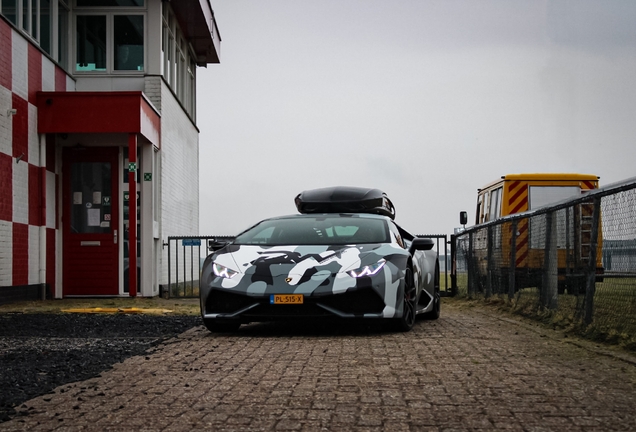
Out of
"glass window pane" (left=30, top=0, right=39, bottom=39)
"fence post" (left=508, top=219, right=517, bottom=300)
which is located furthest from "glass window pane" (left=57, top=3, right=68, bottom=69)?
"fence post" (left=508, top=219, right=517, bottom=300)

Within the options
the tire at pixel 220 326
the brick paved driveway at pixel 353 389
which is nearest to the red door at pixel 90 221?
the tire at pixel 220 326

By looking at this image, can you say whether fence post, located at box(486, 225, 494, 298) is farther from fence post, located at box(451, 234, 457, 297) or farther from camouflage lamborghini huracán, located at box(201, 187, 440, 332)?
camouflage lamborghini huracán, located at box(201, 187, 440, 332)

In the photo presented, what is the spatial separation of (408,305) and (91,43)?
12667 mm

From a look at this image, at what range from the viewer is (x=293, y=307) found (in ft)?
28.4

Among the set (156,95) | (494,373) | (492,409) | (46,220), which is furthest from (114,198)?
(492,409)

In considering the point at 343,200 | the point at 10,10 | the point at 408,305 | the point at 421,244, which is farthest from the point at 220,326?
the point at 10,10

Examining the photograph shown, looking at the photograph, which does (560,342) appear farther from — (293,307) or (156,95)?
(156,95)

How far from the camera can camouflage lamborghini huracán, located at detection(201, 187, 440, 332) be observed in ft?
28.4

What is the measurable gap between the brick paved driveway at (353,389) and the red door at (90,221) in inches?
403

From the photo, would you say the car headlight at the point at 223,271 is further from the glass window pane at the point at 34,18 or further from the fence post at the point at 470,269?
the glass window pane at the point at 34,18

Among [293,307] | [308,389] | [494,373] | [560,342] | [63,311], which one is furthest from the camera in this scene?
[63,311]

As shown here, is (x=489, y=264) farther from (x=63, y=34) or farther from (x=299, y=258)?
(x=63, y=34)

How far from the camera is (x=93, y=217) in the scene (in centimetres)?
1791

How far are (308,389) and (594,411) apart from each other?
5.45 ft
